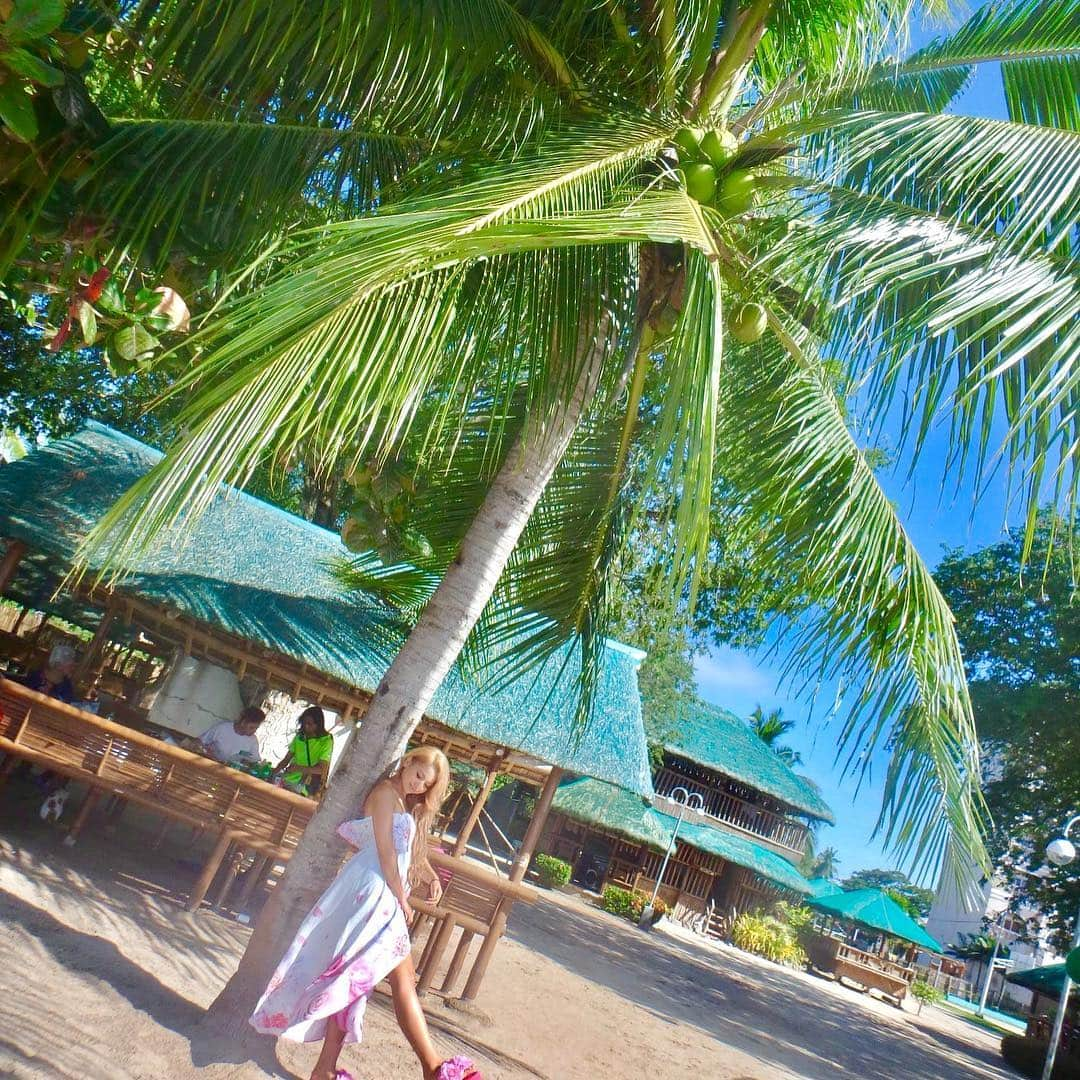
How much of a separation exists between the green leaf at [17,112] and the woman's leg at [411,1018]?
12.1ft

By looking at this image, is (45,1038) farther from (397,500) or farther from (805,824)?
(805,824)

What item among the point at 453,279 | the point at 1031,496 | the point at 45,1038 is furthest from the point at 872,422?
the point at 45,1038

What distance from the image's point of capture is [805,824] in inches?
1190

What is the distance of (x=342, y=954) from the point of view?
401cm

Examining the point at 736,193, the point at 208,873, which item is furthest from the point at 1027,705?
the point at 736,193

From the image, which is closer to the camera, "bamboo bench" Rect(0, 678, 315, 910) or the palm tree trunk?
the palm tree trunk

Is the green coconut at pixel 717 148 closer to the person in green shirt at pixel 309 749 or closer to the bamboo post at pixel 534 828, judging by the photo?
the person in green shirt at pixel 309 749

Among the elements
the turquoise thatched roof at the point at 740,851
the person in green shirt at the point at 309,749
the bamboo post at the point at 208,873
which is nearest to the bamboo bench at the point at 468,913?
the bamboo post at the point at 208,873


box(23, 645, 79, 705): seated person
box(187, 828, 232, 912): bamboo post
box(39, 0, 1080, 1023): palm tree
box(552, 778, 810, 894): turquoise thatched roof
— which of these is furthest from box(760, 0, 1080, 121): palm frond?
box(552, 778, 810, 894): turquoise thatched roof

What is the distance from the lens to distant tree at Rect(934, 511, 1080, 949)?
57.0 feet

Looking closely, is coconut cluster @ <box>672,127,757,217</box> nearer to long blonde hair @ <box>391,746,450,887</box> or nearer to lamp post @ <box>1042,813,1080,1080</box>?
long blonde hair @ <box>391,746,450,887</box>

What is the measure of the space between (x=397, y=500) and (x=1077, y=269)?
391cm

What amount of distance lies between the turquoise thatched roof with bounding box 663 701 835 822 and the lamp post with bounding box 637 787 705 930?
1041mm

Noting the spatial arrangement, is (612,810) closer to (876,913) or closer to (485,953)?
(876,913)
